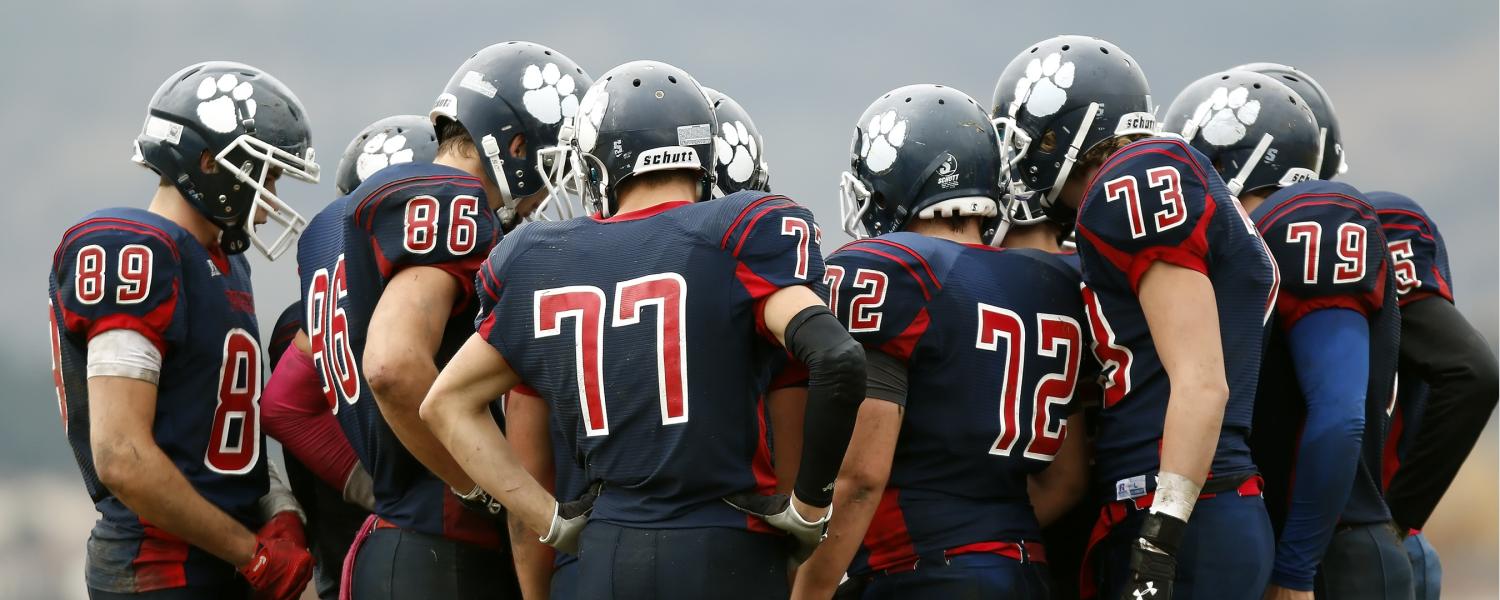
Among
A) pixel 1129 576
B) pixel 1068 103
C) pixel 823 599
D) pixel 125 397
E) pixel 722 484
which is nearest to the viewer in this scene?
pixel 722 484

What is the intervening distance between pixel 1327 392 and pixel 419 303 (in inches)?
95.0

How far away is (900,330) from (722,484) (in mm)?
733

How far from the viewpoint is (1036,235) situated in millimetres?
4395

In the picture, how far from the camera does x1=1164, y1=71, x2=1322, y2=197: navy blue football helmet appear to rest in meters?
4.29

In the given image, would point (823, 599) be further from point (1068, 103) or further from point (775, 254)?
point (1068, 103)

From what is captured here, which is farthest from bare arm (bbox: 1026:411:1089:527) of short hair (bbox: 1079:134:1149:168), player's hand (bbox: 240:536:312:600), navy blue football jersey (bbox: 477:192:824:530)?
player's hand (bbox: 240:536:312:600)

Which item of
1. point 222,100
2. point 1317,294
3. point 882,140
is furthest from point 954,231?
point 222,100

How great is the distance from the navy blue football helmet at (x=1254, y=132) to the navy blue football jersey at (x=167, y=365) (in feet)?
10.1

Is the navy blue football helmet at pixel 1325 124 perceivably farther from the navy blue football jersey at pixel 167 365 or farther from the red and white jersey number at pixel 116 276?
the red and white jersey number at pixel 116 276

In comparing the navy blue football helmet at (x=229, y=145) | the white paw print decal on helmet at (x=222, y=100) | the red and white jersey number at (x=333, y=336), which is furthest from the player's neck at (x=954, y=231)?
the white paw print decal on helmet at (x=222, y=100)

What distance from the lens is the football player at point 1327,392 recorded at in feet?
12.2

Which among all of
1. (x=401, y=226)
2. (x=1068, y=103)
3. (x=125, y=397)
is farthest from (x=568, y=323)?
(x=1068, y=103)

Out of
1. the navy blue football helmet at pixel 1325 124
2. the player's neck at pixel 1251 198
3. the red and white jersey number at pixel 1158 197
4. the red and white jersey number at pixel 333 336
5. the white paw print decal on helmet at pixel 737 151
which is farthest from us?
the navy blue football helmet at pixel 1325 124

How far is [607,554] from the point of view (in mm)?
3111
